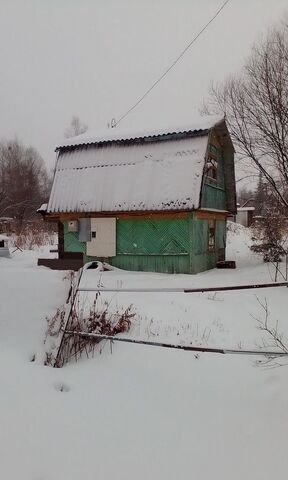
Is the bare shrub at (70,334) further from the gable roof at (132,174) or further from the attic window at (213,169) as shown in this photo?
the attic window at (213,169)

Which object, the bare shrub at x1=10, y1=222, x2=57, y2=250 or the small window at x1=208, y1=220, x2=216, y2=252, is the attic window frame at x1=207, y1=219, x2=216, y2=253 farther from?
the bare shrub at x1=10, y1=222, x2=57, y2=250

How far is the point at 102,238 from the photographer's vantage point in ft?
48.0

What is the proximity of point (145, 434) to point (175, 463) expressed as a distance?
431 millimetres

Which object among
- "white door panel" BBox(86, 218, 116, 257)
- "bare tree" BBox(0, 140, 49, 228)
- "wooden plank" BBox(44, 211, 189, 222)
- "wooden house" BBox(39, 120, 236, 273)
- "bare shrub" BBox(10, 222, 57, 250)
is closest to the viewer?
"wooden house" BBox(39, 120, 236, 273)

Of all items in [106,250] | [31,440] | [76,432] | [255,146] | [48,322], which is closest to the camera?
[31,440]

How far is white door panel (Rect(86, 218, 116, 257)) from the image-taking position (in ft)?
47.4

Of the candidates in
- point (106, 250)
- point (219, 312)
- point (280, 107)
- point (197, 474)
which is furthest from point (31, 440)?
point (280, 107)

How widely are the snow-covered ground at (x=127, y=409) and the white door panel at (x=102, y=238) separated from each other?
8.89m

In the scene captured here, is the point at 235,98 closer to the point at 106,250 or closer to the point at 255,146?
the point at 255,146

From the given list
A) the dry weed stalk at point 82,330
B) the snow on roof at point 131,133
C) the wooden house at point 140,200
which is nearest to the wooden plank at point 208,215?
the wooden house at point 140,200

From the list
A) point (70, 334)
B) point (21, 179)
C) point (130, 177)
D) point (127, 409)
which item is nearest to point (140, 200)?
point (130, 177)

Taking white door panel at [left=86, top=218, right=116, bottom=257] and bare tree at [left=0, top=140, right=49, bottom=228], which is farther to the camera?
bare tree at [left=0, top=140, right=49, bottom=228]

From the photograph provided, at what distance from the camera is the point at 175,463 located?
270 cm

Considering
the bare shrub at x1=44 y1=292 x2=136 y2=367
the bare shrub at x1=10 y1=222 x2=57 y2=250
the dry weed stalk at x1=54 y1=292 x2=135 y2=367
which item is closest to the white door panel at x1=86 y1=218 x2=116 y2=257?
the dry weed stalk at x1=54 y1=292 x2=135 y2=367
